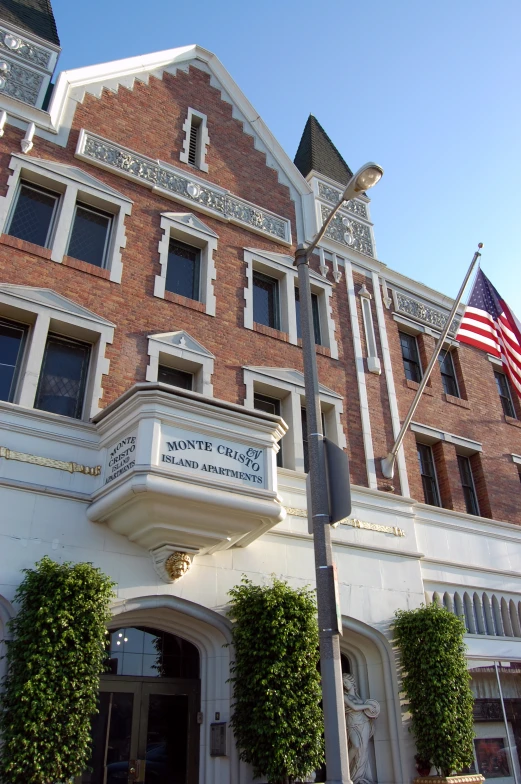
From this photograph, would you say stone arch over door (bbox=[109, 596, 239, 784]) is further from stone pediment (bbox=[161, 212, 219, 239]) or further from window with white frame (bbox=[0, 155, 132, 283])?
stone pediment (bbox=[161, 212, 219, 239])

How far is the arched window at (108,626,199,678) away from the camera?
11469 mm

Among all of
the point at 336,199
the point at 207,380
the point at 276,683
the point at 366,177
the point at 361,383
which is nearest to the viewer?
the point at 366,177

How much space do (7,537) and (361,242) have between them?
43.0 ft

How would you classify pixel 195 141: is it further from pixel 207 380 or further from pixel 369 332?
pixel 207 380

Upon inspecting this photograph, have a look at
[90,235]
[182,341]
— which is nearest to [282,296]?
[182,341]

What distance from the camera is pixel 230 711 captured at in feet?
36.8

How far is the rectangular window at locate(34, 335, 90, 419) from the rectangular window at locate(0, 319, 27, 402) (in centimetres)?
45

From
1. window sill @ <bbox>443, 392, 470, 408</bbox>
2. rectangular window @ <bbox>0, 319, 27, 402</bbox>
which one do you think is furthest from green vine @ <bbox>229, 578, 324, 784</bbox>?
window sill @ <bbox>443, 392, 470, 408</bbox>

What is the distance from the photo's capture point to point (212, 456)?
11266 mm

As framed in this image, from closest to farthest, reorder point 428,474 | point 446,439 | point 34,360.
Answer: point 34,360 → point 428,474 → point 446,439

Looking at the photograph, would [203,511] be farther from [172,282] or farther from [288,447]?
[172,282]

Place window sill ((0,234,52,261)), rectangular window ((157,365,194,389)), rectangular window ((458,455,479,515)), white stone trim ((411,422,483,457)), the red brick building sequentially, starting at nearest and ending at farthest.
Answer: the red brick building → window sill ((0,234,52,261)) → rectangular window ((157,365,194,389)) → white stone trim ((411,422,483,457)) → rectangular window ((458,455,479,515))

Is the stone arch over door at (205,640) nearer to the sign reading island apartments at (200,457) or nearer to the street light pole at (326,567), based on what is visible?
the sign reading island apartments at (200,457)

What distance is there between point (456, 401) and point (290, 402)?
254 inches
